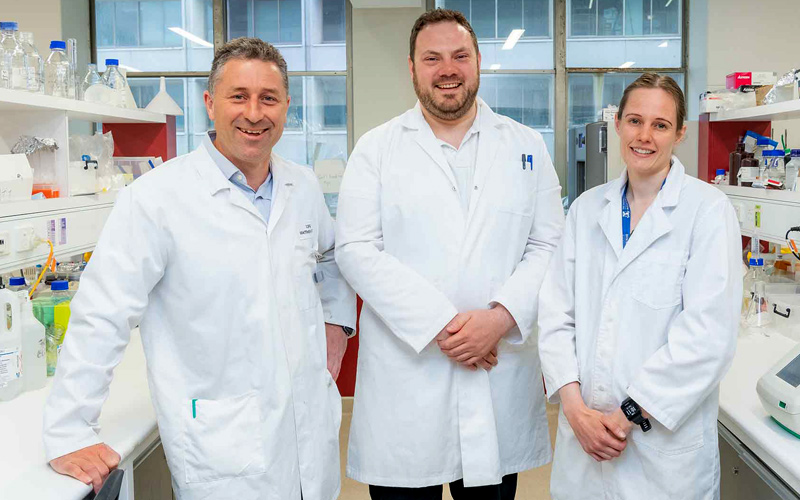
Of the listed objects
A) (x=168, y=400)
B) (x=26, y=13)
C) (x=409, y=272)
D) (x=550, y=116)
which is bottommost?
(x=168, y=400)

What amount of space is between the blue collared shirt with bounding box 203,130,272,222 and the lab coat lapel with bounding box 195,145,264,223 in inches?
1.1

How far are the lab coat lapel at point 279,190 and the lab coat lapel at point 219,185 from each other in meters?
0.03

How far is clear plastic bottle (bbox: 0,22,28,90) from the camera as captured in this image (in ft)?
6.32

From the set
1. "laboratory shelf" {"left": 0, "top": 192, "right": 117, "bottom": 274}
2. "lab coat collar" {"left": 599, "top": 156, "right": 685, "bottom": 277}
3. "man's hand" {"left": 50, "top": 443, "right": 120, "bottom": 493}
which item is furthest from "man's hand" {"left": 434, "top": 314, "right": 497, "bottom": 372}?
"laboratory shelf" {"left": 0, "top": 192, "right": 117, "bottom": 274}

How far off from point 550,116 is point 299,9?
233 cm

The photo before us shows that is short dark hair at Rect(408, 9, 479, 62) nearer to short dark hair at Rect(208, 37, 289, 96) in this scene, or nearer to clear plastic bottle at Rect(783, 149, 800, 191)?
short dark hair at Rect(208, 37, 289, 96)

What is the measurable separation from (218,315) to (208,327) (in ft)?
0.10

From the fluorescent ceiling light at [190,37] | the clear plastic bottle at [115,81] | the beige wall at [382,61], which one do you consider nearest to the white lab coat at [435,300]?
the clear plastic bottle at [115,81]

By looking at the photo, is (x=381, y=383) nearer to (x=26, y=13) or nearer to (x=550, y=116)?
(x=550, y=116)

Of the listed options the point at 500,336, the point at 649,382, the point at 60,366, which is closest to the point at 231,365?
the point at 60,366

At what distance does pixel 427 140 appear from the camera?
1.89 m

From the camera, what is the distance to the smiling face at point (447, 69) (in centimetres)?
183

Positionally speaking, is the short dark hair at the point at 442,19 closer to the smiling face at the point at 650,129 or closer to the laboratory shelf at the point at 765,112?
the smiling face at the point at 650,129

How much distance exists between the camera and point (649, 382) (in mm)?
1447
